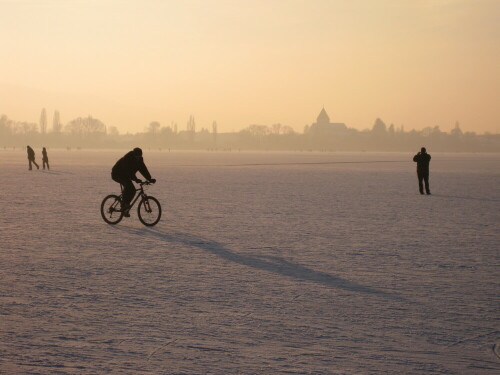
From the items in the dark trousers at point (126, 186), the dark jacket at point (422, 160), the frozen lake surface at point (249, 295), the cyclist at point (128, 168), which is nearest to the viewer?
the frozen lake surface at point (249, 295)

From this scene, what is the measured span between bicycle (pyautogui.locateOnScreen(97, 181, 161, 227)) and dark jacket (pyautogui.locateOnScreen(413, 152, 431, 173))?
1182 cm

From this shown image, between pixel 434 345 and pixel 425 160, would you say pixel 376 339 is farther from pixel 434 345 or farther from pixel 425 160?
pixel 425 160

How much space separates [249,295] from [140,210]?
22.0 feet

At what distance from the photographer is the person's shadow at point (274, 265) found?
25.0 ft

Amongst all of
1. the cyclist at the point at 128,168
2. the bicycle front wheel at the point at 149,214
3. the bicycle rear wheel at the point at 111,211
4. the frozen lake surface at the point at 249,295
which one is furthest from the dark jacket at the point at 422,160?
the bicycle rear wheel at the point at 111,211

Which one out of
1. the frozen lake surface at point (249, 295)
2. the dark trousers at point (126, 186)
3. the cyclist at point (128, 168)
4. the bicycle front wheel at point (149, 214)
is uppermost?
the cyclist at point (128, 168)

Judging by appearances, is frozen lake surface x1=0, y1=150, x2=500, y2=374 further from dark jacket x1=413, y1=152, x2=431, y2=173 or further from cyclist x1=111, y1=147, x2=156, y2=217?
dark jacket x1=413, y1=152, x2=431, y2=173

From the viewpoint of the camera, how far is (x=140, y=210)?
13.4 metres

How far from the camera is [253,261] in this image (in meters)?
9.33

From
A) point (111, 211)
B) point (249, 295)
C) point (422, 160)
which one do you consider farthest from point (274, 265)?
point (422, 160)

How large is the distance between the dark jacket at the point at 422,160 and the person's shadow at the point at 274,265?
12571mm

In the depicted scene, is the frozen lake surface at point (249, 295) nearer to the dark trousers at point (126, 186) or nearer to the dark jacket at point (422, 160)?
the dark trousers at point (126, 186)

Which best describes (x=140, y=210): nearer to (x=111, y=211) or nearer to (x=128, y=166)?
(x=111, y=211)

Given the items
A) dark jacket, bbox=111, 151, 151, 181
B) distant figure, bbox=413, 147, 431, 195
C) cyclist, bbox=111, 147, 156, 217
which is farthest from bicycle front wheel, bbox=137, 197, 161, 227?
→ distant figure, bbox=413, 147, 431, 195
